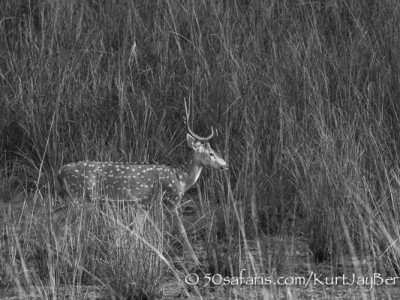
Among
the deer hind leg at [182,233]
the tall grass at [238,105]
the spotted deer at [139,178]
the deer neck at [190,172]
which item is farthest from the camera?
the deer neck at [190,172]

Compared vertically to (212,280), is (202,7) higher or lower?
higher

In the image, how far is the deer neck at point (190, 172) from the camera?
278 inches

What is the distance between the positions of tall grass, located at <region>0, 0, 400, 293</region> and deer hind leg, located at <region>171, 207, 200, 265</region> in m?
0.17

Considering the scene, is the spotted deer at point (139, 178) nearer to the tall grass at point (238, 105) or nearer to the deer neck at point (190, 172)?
the deer neck at point (190, 172)

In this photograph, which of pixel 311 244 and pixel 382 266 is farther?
pixel 311 244

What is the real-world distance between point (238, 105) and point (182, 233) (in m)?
1.62

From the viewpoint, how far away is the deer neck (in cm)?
706

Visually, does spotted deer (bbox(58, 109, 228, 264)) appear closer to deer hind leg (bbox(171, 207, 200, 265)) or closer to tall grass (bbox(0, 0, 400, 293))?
deer hind leg (bbox(171, 207, 200, 265))

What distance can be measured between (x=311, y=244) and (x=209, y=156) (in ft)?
2.93

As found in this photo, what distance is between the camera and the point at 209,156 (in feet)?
23.1

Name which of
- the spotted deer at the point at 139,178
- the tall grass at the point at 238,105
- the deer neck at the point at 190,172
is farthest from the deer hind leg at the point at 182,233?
the deer neck at the point at 190,172

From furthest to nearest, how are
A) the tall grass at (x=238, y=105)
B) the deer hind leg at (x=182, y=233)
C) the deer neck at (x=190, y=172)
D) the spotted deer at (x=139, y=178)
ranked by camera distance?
the deer neck at (x=190, y=172) < the spotted deer at (x=139, y=178) < the tall grass at (x=238, y=105) < the deer hind leg at (x=182, y=233)

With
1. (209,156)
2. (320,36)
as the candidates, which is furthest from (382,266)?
(320,36)

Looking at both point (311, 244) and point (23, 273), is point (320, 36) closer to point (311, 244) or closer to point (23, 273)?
point (311, 244)
